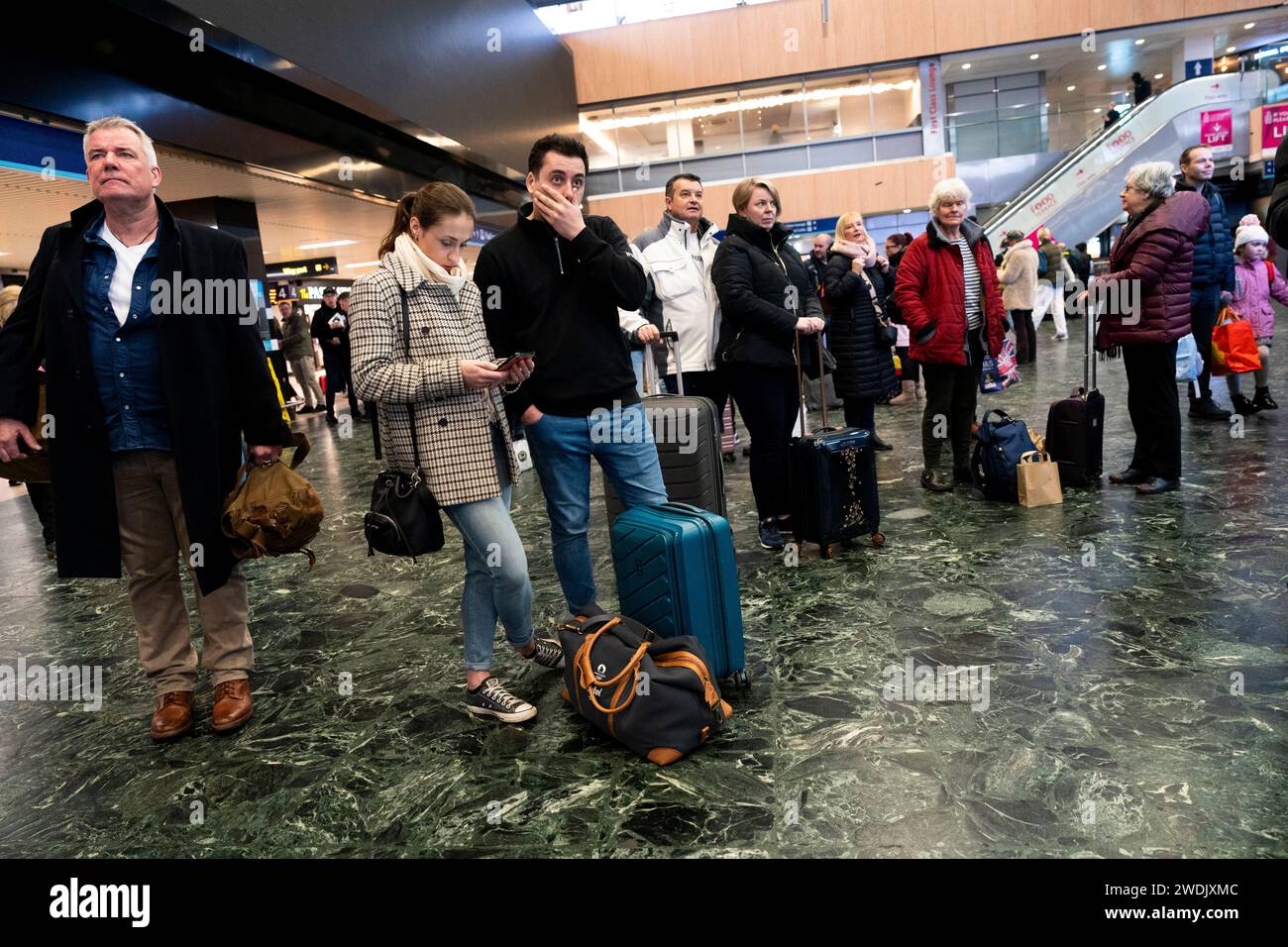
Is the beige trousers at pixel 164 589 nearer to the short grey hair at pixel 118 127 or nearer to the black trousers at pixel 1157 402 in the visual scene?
the short grey hair at pixel 118 127

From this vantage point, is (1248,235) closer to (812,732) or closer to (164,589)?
(812,732)

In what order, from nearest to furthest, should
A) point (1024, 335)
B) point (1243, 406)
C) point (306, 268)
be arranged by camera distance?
point (1243, 406), point (1024, 335), point (306, 268)

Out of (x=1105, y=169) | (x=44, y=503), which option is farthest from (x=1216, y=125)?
(x=44, y=503)

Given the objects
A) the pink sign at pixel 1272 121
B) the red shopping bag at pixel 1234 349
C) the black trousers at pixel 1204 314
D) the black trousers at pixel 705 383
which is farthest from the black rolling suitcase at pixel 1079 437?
the pink sign at pixel 1272 121

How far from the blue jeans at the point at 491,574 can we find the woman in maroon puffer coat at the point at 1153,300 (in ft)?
11.9

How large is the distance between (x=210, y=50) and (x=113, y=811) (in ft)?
20.3

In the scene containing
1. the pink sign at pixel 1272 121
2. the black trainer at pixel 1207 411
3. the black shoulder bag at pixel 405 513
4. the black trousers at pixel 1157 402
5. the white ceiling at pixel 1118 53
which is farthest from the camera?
the white ceiling at pixel 1118 53

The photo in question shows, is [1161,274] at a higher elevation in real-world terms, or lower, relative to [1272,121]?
lower

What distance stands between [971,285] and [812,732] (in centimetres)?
340

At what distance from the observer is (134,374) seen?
2.66m

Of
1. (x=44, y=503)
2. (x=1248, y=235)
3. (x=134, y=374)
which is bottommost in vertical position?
(x=44, y=503)

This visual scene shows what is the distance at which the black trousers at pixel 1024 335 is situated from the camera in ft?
35.6

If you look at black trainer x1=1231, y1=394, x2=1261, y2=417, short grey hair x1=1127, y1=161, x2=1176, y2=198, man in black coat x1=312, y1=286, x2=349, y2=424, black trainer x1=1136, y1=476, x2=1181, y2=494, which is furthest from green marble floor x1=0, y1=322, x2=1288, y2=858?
man in black coat x1=312, y1=286, x2=349, y2=424
